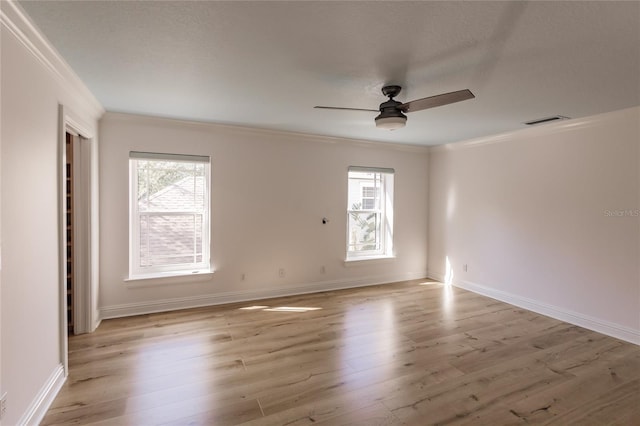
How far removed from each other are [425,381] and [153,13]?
2.95 metres

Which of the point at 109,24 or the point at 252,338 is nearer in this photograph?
the point at 109,24

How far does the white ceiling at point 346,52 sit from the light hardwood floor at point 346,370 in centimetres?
229

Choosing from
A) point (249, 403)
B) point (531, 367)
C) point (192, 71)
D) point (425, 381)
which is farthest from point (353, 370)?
point (192, 71)

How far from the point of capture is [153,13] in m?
1.66

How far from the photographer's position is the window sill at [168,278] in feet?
12.4

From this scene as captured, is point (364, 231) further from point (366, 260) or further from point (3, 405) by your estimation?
point (3, 405)

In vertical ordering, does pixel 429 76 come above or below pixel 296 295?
above

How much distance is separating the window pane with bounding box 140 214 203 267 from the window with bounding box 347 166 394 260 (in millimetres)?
2275

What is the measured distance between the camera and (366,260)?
514 centimetres

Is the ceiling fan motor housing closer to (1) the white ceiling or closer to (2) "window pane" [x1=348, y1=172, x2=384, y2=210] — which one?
(1) the white ceiling

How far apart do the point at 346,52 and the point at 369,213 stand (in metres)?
3.50

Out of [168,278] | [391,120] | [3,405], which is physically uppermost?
[391,120]

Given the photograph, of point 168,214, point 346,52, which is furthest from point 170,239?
point 346,52

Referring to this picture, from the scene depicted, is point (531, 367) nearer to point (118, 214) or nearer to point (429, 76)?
point (429, 76)
